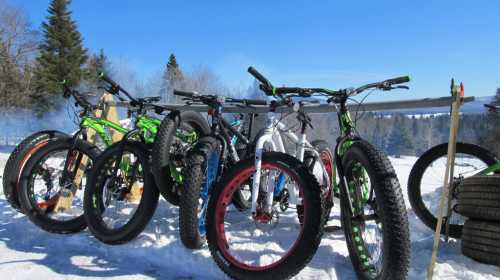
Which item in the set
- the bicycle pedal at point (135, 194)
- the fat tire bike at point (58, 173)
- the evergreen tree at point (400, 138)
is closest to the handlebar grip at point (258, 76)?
the fat tire bike at point (58, 173)

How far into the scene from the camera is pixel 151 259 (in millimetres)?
3236

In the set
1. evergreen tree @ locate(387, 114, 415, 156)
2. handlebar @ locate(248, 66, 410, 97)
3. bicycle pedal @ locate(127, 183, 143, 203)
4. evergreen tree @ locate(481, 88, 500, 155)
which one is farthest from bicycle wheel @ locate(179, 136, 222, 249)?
evergreen tree @ locate(387, 114, 415, 156)

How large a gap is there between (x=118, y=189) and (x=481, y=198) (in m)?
3.22

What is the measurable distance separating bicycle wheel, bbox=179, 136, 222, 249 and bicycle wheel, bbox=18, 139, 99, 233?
1.42 metres

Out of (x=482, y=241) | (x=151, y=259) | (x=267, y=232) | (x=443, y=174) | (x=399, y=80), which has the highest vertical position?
(x=399, y=80)

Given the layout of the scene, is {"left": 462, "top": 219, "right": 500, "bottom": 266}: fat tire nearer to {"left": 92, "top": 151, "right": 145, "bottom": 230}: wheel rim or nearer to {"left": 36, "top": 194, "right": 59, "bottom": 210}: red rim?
{"left": 92, "top": 151, "right": 145, "bottom": 230}: wheel rim

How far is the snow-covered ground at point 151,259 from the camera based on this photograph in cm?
277

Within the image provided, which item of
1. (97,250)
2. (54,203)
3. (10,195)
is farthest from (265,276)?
(10,195)

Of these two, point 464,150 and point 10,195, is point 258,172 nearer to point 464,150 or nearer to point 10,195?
point 464,150

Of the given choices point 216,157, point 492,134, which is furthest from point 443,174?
point 492,134

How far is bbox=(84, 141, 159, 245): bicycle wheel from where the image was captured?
11.1 ft

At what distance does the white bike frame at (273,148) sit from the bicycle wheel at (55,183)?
2.02m

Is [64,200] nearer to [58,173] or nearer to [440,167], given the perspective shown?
[58,173]

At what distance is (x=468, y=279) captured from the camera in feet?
8.30
